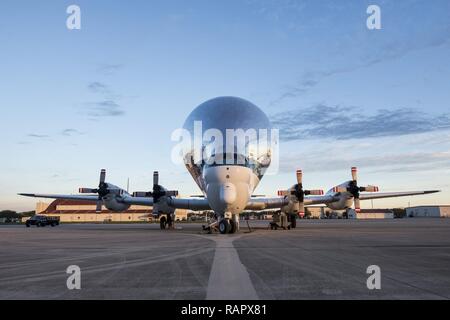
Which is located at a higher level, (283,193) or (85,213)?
(283,193)

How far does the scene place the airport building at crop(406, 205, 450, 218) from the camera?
115500mm

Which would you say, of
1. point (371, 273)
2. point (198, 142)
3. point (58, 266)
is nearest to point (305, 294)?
point (371, 273)

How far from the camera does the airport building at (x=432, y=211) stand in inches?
4547

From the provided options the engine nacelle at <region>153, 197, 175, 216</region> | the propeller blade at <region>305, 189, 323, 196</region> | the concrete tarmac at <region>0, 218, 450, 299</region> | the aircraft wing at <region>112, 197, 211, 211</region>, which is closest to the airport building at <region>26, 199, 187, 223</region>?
the aircraft wing at <region>112, 197, 211, 211</region>

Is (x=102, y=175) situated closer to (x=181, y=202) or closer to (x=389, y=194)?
(x=181, y=202)

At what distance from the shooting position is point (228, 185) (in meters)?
24.5

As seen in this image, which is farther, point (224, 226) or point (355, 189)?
point (355, 189)

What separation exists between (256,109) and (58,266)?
24065 mm

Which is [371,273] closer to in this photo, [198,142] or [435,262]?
[435,262]

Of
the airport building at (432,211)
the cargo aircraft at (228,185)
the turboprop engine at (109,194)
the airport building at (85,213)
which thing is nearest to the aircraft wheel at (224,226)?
the cargo aircraft at (228,185)

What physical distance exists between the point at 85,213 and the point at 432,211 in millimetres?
103302

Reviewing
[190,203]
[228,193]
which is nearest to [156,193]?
[190,203]

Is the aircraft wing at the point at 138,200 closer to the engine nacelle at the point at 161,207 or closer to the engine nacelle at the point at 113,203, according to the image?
the engine nacelle at the point at 113,203

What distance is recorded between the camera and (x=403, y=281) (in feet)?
24.3
